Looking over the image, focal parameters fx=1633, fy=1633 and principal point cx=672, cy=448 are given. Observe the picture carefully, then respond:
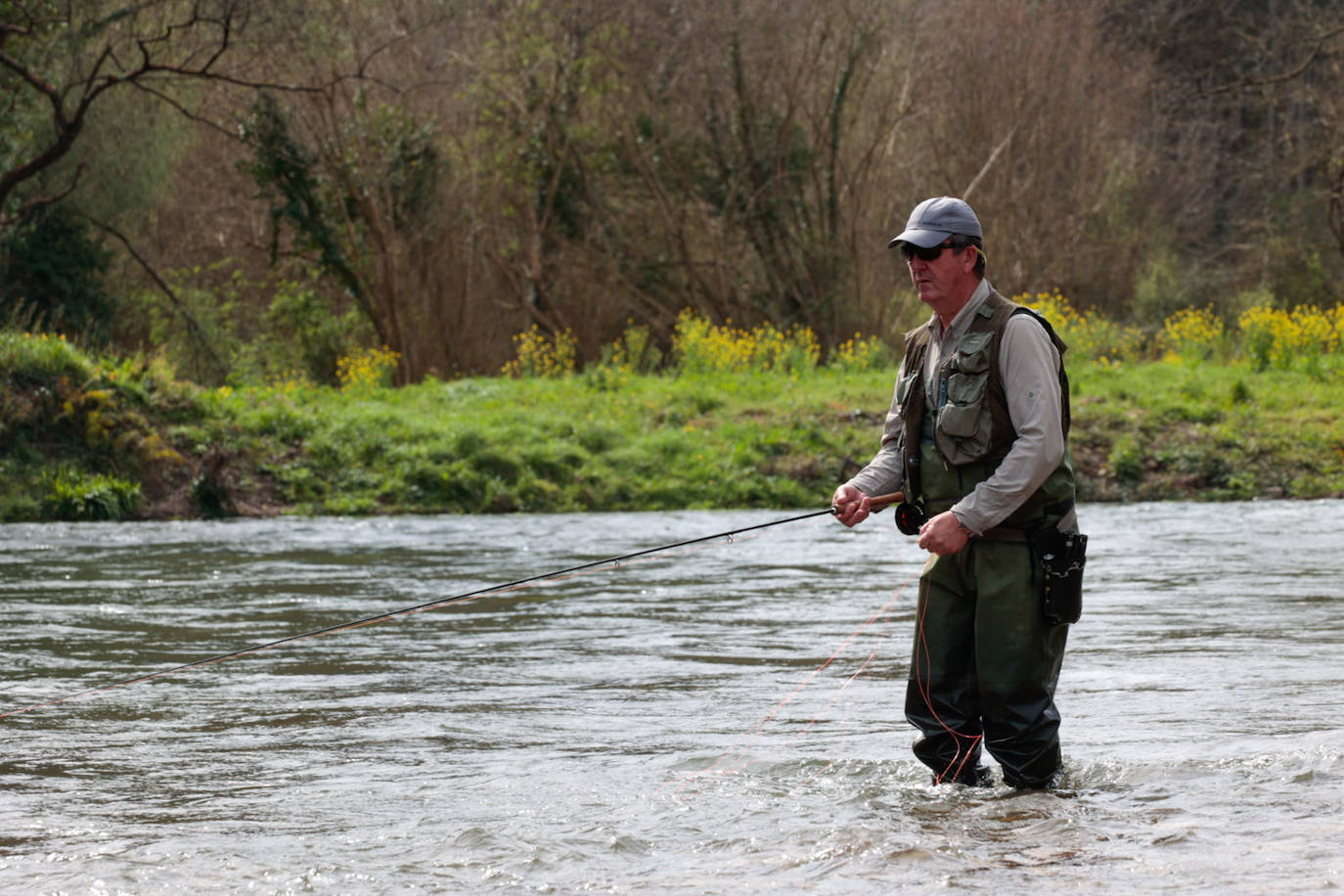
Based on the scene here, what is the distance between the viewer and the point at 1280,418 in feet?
57.6

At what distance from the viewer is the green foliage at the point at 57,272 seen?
26.8m

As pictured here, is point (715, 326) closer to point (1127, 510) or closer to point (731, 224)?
point (731, 224)

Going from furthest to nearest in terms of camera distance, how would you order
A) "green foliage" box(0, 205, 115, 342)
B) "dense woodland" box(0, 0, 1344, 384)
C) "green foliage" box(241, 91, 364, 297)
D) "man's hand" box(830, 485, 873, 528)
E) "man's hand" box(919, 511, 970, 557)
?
1. "green foliage" box(0, 205, 115, 342)
2. "green foliage" box(241, 91, 364, 297)
3. "dense woodland" box(0, 0, 1344, 384)
4. "man's hand" box(830, 485, 873, 528)
5. "man's hand" box(919, 511, 970, 557)

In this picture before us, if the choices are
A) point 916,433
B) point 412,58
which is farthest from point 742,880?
point 412,58

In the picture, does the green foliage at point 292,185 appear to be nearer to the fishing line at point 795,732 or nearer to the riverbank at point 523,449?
the riverbank at point 523,449

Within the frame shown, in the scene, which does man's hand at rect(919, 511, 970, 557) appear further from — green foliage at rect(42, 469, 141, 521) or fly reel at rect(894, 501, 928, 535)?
green foliage at rect(42, 469, 141, 521)

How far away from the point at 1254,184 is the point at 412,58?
77.6 feet

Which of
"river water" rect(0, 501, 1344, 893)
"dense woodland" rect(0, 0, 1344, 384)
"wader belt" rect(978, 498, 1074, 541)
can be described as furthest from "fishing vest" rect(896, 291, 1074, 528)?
"dense woodland" rect(0, 0, 1344, 384)

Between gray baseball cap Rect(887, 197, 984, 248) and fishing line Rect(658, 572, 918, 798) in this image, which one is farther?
fishing line Rect(658, 572, 918, 798)

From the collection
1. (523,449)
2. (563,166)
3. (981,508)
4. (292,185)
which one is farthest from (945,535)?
(563,166)

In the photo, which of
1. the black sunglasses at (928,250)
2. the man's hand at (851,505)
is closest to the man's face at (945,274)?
the black sunglasses at (928,250)

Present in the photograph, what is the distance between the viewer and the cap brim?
455 centimetres

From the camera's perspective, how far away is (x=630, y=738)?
6.05 meters

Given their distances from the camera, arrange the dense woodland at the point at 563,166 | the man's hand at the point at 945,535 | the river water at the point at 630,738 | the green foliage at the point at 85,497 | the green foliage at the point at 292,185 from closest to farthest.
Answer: the river water at the point at 630,738, the man's hand at the point at 945,535, the green foliage at the point at 85,497, the dense woodland at the point at 563,166, the green foliage at the point at 292,185
